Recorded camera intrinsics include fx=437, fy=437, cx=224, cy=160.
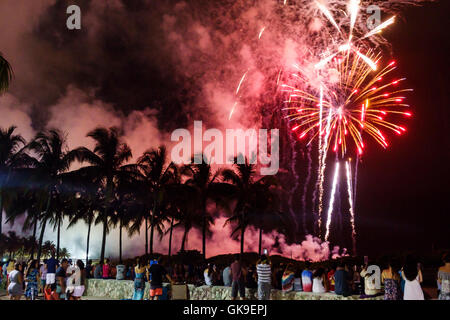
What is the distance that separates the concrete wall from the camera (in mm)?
11996

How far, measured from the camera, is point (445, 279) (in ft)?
33.9

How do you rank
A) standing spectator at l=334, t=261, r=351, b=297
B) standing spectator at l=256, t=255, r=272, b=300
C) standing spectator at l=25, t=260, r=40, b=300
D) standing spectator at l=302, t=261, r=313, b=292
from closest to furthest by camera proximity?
1. standing spectator at l=334, t=261, r=351, b=297
2. standing spectator at l=256, t=255, r=272, b=300
3. standing spectator at l=302, t=261, r=313, b=292
4. standing spectator at l=25, t=260, r=40, b=300

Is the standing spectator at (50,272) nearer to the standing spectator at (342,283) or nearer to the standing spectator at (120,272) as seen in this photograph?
the standing spectator at (120,272)

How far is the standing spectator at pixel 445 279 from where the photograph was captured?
10.2 meters

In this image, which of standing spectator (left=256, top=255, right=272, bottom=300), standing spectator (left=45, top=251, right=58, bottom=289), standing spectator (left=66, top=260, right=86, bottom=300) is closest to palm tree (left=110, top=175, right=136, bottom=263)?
standing spectator (left=45, top=251, right=58, bottom=289)

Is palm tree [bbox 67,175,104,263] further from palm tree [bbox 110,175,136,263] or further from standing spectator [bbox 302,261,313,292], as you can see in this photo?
standing spectator [bbox 302,261,313,292]

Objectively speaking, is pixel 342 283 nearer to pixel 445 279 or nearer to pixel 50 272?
pixel 445 279

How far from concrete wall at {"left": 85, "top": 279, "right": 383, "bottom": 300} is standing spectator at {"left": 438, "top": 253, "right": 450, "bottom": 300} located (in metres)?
1.44

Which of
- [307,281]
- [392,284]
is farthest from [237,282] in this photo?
[392,284]

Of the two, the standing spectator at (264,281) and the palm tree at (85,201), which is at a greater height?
the palm tree at (85,201)

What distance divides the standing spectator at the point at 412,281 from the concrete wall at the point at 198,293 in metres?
1.07

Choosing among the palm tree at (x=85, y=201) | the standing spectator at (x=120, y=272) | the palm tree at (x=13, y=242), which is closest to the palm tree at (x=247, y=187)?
the palm tree at (x=85, y=201)
